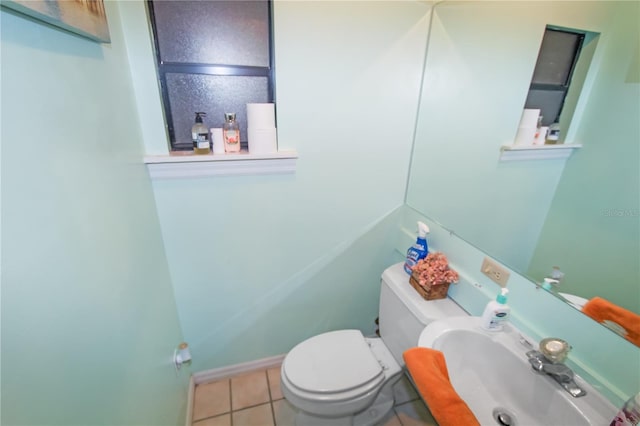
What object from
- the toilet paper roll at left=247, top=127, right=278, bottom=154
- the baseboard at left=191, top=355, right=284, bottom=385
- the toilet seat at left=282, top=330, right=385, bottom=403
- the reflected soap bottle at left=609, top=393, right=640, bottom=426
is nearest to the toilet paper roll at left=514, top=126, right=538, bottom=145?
the reflected soap bottle at left=609, top=393, right=640, bottom=426

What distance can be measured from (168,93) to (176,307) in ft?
3.20

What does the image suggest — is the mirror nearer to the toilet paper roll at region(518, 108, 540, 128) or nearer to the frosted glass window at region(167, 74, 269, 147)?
the toilet paper roll at region(518, 108, 540, 128)

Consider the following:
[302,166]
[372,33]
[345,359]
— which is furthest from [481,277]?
[372,33]

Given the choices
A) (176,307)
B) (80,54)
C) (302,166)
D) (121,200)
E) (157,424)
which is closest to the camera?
(80,54)

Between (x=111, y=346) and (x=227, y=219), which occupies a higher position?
(x=227, y=219)

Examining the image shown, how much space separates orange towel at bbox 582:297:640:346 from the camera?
721 mm

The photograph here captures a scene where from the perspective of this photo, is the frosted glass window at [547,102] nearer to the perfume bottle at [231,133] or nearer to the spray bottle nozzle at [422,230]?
the spray bottle nozzle at [422,230]

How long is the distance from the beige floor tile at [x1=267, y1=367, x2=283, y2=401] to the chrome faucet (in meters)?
1.28

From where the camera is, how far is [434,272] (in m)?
1.14

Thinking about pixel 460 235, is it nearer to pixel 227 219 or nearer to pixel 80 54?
pixel 227 219

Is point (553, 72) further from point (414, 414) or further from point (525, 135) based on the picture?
point (414, 414)

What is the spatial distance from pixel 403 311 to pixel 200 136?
1.08 meters

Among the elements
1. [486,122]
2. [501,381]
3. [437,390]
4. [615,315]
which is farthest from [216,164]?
[615,315]

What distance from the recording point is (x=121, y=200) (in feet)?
2.78
